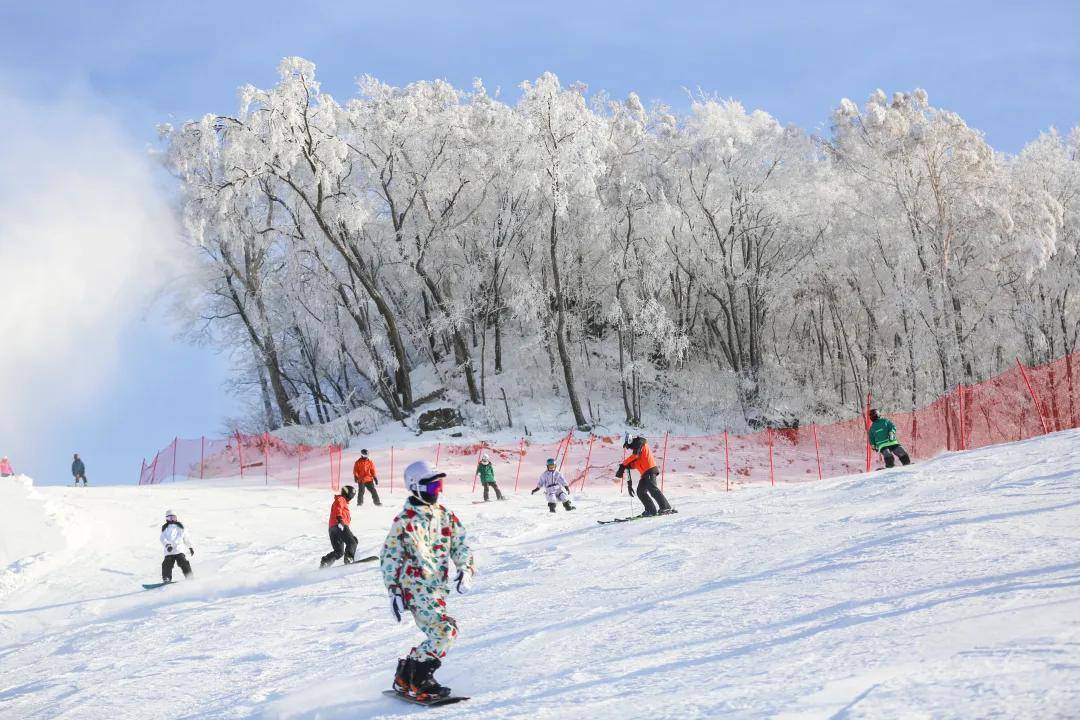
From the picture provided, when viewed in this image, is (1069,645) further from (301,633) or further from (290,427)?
(290,427)

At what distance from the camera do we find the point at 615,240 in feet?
127

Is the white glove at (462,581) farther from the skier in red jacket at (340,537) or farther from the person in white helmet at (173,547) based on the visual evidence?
the person in white helmet at (173,547)

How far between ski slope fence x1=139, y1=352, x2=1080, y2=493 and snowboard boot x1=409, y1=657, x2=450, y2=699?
19601 millimetres

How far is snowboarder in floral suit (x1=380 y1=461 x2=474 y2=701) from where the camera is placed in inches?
237

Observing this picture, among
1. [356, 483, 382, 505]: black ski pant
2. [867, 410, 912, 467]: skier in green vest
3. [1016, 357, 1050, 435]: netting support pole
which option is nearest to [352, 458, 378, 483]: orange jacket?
[356, 483, 382, 505]: black ski pant

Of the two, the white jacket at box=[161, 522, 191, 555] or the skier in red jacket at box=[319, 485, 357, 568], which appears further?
the white jacket at box=[161, 522, 191, 555]

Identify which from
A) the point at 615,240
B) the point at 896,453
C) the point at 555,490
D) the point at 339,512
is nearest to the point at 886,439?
the point at 896,453

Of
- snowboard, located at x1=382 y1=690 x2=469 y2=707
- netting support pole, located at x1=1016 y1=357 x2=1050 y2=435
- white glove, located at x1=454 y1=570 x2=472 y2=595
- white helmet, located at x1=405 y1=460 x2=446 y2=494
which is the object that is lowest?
snowboard, located at x1=382 y1=690 x2=469 y2=707

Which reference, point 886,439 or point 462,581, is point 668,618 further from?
point 886,439

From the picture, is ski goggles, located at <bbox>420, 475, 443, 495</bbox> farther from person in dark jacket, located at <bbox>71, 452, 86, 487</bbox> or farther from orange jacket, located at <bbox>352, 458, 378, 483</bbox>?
person in dark jacket, located at <bbox>71, 452, 86, 487</bbox>

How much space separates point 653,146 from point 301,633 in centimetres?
3131

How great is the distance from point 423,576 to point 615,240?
33.5m

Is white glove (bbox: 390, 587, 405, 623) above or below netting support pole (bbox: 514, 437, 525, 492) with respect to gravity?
below

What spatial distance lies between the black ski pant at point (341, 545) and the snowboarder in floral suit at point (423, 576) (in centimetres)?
831
